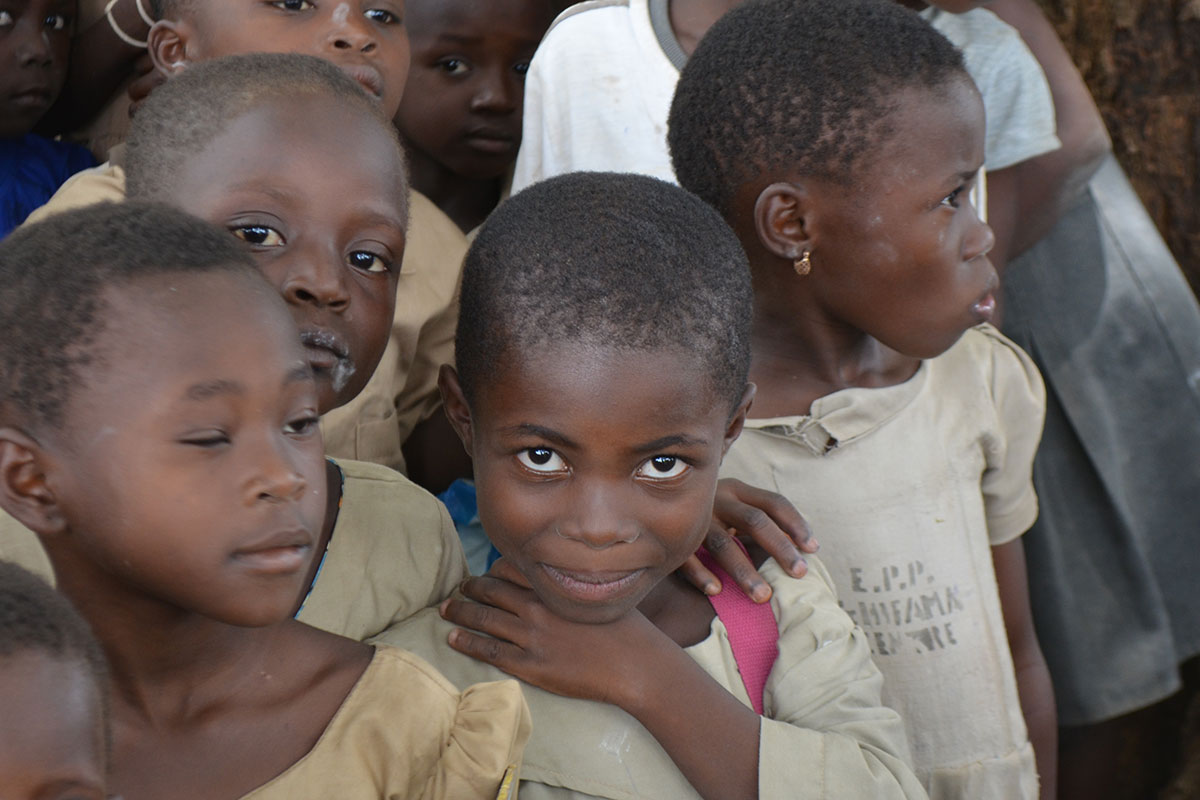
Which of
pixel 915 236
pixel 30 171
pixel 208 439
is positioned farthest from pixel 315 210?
pixel 30 171

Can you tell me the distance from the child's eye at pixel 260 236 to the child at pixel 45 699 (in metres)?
0.66

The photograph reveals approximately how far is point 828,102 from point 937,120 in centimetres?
17

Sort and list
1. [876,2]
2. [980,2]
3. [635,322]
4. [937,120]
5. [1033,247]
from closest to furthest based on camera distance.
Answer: [635,322] < [937,120] < [876,2] < [980,2] < [1033,247]

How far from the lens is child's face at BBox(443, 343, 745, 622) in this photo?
1547mm

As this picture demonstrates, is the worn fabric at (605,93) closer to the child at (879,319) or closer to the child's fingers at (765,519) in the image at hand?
the child at (879,319)

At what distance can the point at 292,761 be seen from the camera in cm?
133

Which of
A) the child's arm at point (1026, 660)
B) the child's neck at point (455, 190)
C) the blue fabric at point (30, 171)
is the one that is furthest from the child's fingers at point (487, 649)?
the child's neck at point (455, 190)

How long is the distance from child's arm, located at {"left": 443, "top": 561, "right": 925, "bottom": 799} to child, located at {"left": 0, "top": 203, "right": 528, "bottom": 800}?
0.23m

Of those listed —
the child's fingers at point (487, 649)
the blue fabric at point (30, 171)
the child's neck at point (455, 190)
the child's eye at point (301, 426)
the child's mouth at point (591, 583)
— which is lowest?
the child's neck at point (455, 190)

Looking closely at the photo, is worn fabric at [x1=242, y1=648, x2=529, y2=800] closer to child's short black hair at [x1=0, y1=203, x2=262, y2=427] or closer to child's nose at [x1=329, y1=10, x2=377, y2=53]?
child's short black hair at [x1=0, y1=203, x2=262, y2=427]

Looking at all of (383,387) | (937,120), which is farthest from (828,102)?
(383,387)

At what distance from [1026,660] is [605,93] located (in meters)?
1.34

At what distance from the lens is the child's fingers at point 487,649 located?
5.36 ft

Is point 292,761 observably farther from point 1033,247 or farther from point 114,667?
point 1033,247
